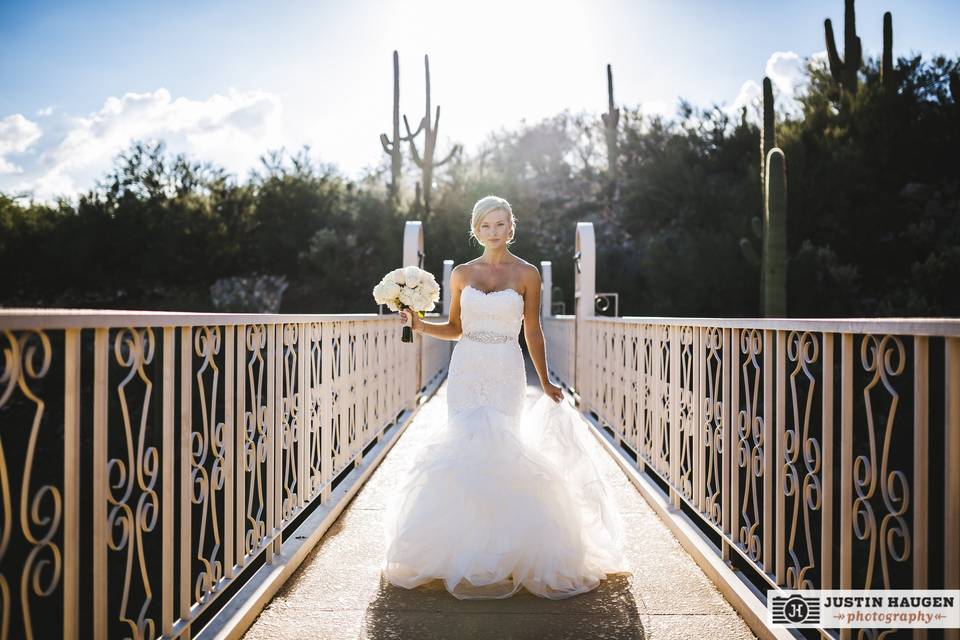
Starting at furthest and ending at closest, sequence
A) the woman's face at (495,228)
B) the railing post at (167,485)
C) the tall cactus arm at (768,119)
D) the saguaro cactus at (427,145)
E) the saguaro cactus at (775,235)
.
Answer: the saguaro cactus at (427,145) < the tall cactus arm at (768,119) < the saguaro cactus at (775,235) < the woman's face at (495,228) < the railing post at (167,485)

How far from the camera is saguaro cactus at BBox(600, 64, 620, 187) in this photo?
85.6ft

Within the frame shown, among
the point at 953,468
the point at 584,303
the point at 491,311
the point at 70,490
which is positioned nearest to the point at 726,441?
the point at 491,311

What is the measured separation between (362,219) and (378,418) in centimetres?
1939

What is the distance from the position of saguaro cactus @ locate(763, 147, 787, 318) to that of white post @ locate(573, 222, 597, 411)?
6636 millimetres

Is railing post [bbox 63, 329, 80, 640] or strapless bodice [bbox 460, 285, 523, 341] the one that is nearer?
railing post [bbox 63, 329, 80, 640]

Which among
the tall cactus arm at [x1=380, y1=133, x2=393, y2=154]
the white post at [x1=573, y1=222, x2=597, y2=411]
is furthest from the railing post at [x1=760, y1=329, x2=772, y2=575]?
the tall cactus arm at [x1=380, y1=133, x2=393, y2=154]

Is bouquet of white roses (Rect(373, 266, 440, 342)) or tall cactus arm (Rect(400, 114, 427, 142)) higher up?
tall cactus arm (Rect(400, 114, 427, 142))

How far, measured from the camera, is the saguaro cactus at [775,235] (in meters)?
13.8

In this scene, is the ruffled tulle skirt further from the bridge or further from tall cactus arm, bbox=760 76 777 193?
tall cactus arm, bbox=760 76 777 193

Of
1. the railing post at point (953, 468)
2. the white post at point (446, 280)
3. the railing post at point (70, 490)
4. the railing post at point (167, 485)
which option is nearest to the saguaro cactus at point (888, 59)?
the white post at point (446, 280)

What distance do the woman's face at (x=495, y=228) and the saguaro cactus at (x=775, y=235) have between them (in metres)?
11.7

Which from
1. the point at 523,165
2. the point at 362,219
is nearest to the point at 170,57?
the point at 362,219

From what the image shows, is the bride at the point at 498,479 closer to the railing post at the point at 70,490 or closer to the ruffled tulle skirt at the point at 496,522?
the ruffled tulle skirt at the point at 496,522

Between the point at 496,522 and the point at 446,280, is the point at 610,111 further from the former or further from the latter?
the point at 496,522
